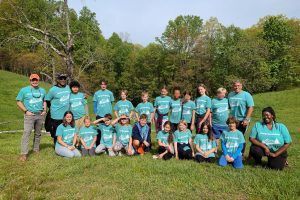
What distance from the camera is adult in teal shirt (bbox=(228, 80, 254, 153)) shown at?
28.2 ft

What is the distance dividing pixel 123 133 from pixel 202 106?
2.26 meters

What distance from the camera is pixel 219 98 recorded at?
914 centimetres

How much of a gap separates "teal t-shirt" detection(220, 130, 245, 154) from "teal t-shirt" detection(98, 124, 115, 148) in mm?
3124

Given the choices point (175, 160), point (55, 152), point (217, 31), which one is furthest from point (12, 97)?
point (217, 31)

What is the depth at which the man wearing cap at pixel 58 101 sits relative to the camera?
30.6ft

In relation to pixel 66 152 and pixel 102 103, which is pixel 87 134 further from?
pixel 102 103

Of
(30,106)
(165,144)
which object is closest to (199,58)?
(165,144)

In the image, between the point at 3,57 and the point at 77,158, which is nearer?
the point at 77,158

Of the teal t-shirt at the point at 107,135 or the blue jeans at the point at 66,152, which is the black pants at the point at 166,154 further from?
→ the blue jeans at the point at 66,152

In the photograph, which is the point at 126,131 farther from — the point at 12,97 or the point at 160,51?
the point at 160,51

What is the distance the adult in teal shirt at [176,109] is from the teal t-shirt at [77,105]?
253 cm

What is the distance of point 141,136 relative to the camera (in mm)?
9742

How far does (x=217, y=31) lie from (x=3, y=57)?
31.7 m

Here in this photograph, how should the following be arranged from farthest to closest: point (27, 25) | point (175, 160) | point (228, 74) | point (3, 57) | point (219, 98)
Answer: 1. point (3, 57)
2. point (228, 74)
3. point (27, 25)
4. point (219, 98)
5. point (175, 160)
